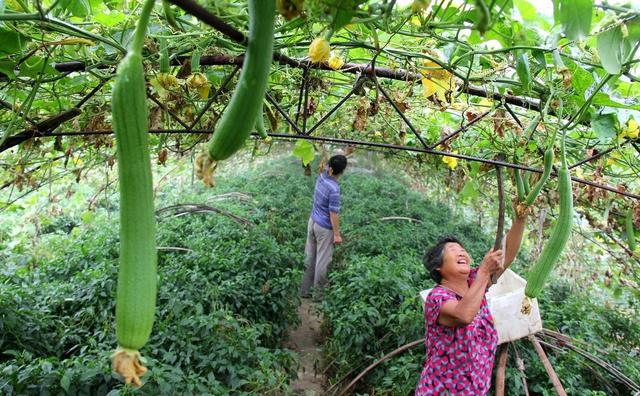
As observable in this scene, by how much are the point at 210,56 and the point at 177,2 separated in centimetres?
148

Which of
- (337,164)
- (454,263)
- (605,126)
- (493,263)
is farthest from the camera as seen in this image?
(337,164)

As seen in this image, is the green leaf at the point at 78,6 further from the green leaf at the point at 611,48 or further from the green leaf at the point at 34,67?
the green leaf at the point at 611,48

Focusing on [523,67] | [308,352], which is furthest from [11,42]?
[308,352]

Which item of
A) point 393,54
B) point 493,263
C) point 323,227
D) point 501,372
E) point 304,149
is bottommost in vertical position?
point 323,227

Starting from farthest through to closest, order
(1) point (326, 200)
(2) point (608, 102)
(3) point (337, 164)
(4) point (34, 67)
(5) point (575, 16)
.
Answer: (1) point (326, 200)
(3) point (337, 164)
(2) point (608, 102)
(4) point (34, 67)
(5) point (575, 16)

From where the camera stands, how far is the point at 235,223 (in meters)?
7.18

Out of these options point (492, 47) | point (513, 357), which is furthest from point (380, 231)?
point (492, 47)

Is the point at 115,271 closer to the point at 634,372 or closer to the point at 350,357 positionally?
the point at 350,357

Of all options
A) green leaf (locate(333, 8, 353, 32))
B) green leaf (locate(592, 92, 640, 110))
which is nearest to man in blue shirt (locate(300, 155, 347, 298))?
green leaf (locate(592, 92, 640, 110))

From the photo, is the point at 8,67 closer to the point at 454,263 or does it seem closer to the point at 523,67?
the point at 523,67

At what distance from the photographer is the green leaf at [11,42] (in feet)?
4.85

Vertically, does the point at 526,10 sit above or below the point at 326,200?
above

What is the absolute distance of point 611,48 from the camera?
1.27m

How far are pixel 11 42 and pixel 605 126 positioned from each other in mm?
2221
